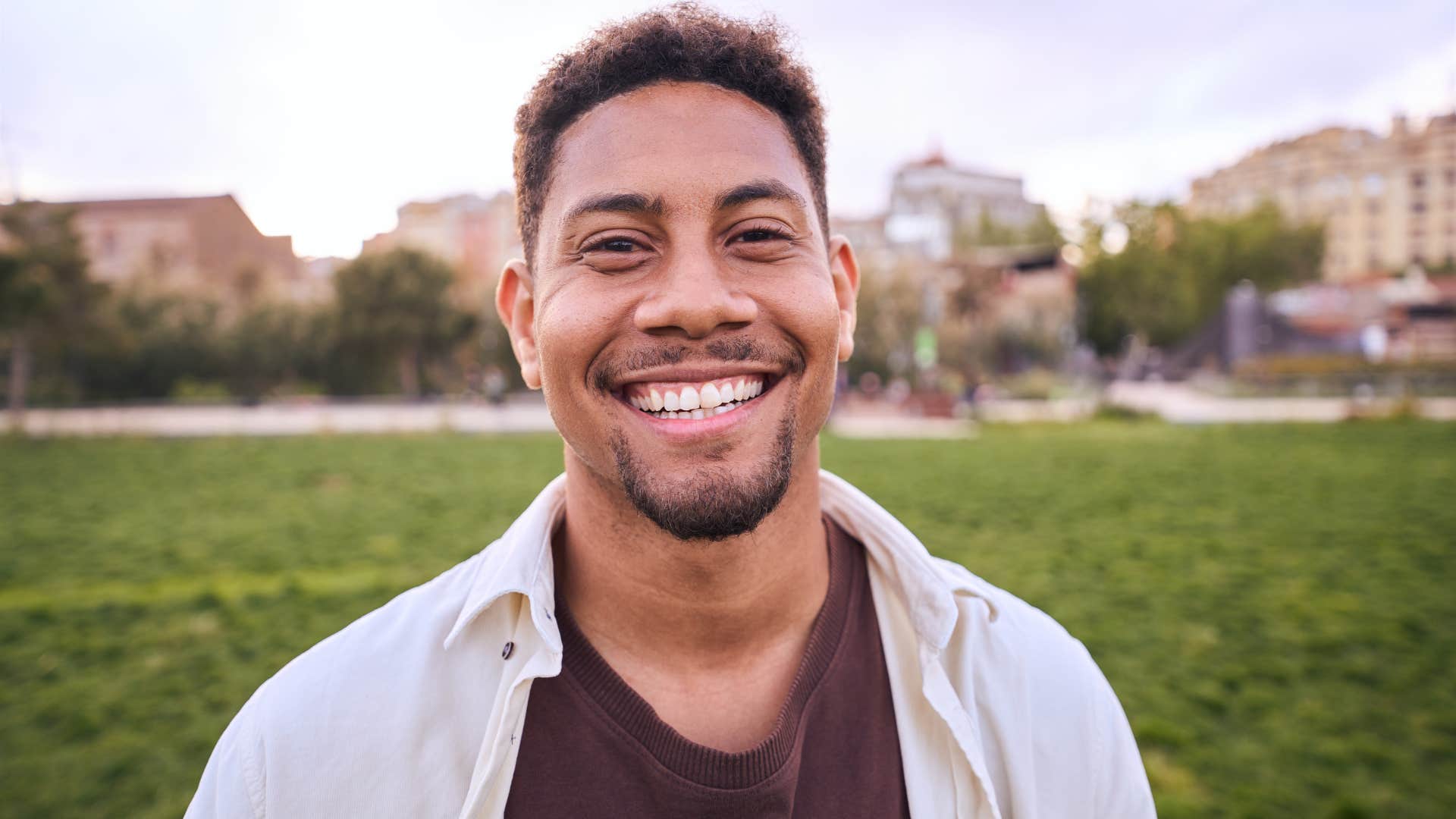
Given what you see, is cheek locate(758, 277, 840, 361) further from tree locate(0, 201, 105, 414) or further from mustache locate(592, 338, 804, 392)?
tree locate(0, 201, 105, 414)

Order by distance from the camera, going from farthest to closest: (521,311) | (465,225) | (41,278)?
1. (465,225)
2. (41,278)
3. (521,311)

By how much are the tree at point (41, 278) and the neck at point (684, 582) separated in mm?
24632

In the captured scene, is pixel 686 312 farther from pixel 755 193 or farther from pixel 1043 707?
pixel 1043 707

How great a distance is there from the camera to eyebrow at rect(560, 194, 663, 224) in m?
1.62

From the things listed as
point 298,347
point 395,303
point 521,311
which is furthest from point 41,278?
point 521,311

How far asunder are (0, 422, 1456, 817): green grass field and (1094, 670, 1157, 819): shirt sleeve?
8.35ft

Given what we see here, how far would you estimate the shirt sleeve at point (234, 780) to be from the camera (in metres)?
1.46

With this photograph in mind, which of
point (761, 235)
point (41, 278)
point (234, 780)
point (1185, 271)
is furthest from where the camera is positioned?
point (1185, 271)

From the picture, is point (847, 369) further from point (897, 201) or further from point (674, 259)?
point (897, 201)

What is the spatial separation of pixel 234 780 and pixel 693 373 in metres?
1.11

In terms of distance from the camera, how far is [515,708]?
1.51m

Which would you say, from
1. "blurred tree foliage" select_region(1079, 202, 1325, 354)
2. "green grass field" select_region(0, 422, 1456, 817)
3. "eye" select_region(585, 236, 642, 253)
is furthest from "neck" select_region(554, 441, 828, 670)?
"blurred tree foliage" select_region(1079, 202, 1325, 354)

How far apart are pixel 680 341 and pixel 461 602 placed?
698mm

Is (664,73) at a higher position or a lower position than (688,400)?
higher
